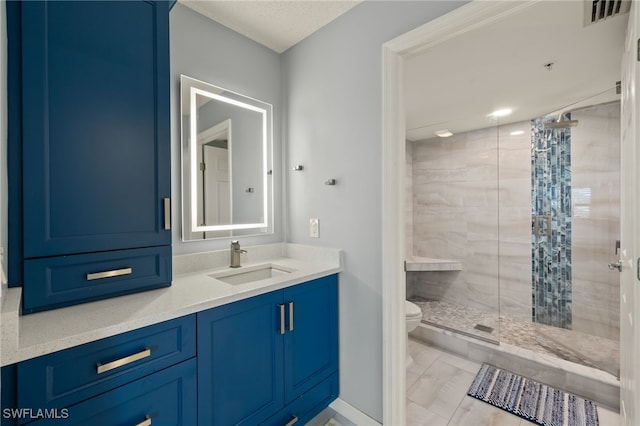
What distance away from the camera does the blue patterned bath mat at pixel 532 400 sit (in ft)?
5.32

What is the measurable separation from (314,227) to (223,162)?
740 mm

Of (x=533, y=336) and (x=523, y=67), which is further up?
(x=523, y=67)

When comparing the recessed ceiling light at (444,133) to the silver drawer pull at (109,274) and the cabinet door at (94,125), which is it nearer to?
the cabinet door at (94,125)

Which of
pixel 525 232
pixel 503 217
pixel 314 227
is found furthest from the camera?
pixel 503 217

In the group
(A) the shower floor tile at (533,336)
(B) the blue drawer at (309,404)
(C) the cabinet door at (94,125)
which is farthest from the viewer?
(A) the shower floor tile at (533,336)

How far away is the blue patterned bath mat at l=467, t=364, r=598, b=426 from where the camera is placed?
1.62 meters

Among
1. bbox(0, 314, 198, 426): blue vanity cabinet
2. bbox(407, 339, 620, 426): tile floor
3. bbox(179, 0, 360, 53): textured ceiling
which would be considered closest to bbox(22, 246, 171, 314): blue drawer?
bbox(0, 314, 198, 426): blue vanity cabinet

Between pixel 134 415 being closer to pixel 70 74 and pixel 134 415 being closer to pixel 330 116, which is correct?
pixel 70 74

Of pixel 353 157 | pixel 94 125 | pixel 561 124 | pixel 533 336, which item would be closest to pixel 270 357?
pixel 353 157

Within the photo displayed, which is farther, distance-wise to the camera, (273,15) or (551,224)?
(551,224)

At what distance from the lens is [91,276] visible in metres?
1.10

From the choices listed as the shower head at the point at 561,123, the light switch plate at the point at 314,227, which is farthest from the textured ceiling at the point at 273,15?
the shower head at the point at 561,123

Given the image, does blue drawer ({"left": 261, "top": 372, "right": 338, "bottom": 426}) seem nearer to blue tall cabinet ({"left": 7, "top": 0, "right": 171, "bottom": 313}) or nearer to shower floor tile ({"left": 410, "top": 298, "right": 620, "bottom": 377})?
blue tall cabinet ({"left": 7, "top": 0, "right": 171, "bottom": 313})

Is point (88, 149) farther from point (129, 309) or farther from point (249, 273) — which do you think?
point (249, 273)
